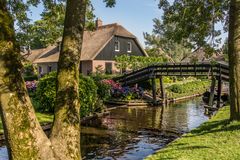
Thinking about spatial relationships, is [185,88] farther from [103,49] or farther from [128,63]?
[103,49]

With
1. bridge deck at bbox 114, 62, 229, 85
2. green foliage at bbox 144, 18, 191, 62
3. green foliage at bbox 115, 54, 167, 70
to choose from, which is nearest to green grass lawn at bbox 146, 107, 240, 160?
bridge deck at bbox 114, 62, 229, 85

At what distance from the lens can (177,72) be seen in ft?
96.1

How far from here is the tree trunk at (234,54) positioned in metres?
11.0

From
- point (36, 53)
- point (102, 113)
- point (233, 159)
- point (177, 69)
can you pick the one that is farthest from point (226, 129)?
point (36, 53)

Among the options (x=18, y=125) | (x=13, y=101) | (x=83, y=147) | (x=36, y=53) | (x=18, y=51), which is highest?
(x=36, y=53)

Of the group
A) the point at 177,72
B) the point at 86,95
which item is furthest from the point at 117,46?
the point at 86,95

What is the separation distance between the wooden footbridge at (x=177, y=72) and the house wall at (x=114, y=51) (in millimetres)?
12441

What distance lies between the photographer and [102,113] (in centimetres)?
2009

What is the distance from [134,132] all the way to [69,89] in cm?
1056

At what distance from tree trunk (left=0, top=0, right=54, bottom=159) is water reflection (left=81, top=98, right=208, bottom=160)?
6.36m

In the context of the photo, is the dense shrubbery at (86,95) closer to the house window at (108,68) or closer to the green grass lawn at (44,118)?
the green grass lawn at (44,118)

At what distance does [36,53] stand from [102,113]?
38883 millimetres

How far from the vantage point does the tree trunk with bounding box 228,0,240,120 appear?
Result: 433 inches

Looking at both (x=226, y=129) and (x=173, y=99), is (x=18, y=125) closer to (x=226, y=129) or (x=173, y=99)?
(x=226, y=129)
